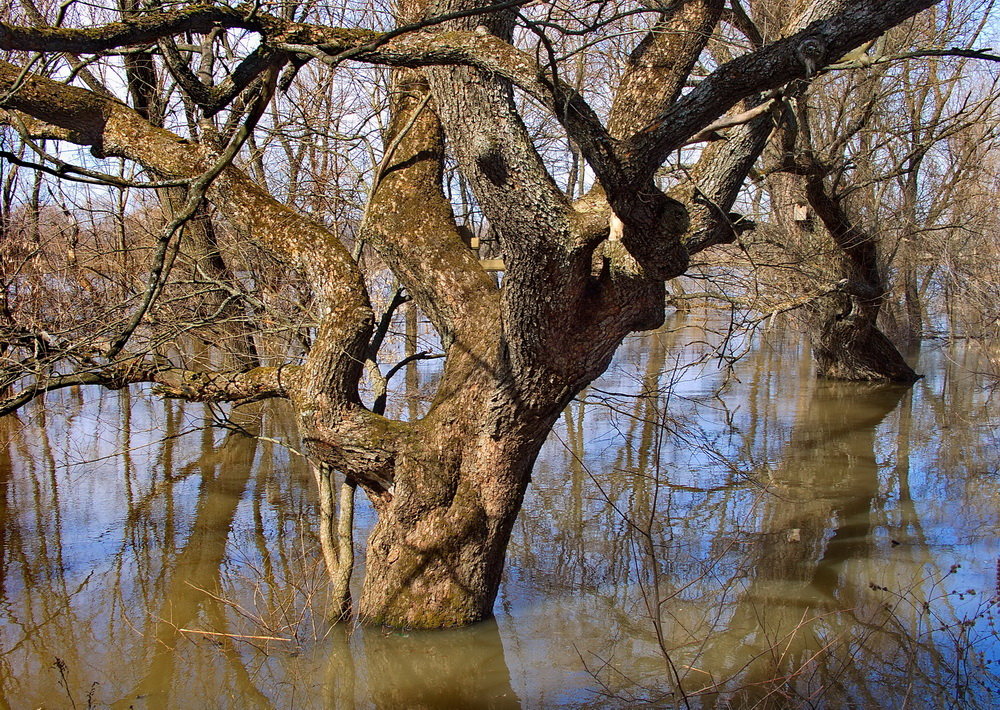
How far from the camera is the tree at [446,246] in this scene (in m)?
3.91

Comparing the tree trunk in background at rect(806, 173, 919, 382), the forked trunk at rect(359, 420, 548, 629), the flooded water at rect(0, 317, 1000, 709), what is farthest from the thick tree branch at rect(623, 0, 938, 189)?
the tree trunk in background at rect(806, 173, 919, 382)

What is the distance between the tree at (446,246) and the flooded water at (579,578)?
61cm

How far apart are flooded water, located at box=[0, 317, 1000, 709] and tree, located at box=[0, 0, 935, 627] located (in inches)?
23.8

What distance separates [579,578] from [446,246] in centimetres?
271

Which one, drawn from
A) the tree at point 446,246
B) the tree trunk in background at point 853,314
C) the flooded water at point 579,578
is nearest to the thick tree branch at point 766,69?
the tree at point 446,246

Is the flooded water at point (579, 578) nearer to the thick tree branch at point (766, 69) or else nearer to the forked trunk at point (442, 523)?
the forked trunk at point (442, 523)

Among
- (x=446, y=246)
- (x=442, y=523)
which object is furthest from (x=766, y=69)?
(x=442, y=523)

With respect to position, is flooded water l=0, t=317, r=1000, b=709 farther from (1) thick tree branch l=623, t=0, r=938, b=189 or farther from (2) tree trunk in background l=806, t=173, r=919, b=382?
(2) tree trunk in background l=806, t=173, r=919, b=382

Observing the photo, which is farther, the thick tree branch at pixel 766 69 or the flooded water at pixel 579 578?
the flooded water at pixel 579 578

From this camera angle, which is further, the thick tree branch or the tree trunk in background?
the tree trunk in background

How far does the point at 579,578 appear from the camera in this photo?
6.21 m

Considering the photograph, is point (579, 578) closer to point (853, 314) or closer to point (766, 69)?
point (766, 69)

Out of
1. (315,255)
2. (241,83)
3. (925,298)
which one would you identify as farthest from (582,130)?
(925,298)

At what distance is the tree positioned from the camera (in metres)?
3.91
